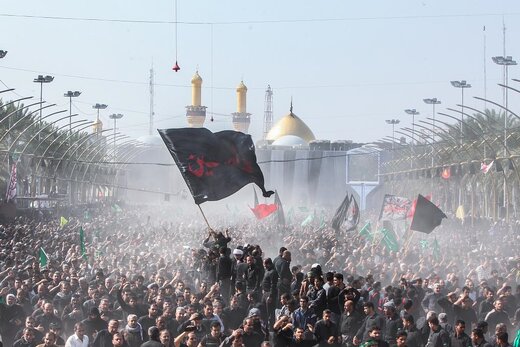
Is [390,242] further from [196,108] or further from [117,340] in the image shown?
[196,108]

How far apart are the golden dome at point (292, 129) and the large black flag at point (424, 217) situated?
136178 mm

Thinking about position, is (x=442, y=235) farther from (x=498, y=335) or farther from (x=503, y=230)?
(x=498, y=335)

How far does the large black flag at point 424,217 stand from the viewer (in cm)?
2789

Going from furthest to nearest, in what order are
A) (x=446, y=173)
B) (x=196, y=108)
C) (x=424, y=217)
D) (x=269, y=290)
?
(x=196, y=108)
(x=446, y=173)
(x=424, y=217)
(x=269, y=290)

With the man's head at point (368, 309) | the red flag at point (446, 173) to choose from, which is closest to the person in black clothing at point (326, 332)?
the man's head at point (368, 309)

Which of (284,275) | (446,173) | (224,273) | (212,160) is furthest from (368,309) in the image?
(446,173)

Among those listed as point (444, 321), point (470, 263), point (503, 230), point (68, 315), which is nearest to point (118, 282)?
point (68, 315)

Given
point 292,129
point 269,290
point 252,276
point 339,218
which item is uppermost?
point 292,129

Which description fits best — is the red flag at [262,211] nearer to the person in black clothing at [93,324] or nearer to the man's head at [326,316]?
the person in black clothing at [93,324]

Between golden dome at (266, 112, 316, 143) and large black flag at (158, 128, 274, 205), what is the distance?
143m

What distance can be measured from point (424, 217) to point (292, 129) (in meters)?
139

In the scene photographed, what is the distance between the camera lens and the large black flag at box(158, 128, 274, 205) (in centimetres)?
2028

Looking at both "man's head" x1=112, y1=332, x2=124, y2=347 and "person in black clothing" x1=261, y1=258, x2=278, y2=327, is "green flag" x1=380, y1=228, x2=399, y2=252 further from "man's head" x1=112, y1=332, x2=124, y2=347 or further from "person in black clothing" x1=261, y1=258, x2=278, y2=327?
"man's head" x1=112, y1=332, x2=124, y2=347

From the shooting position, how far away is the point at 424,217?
28.0m
